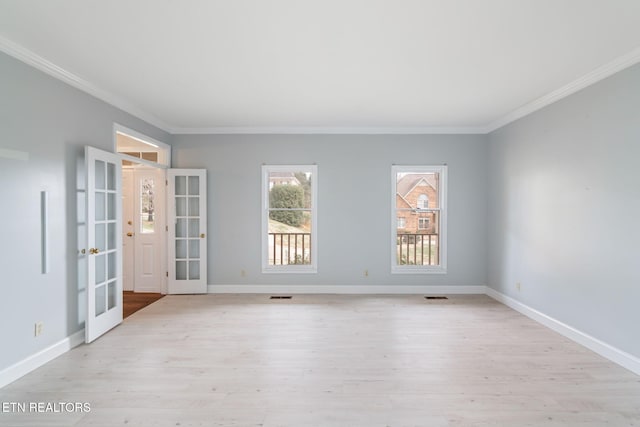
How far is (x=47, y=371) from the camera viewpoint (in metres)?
2.71

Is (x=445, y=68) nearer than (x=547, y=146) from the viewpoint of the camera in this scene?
Yes

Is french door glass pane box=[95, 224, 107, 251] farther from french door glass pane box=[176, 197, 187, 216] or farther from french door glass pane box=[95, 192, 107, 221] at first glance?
french door glass pane box=[176, 197, 187, 216]

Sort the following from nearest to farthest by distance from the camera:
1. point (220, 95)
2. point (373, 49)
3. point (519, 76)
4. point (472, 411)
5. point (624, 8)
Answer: point (624, 8) → point (472, 411) → point (373, 49) → point (519, 76) → point (220, 95)

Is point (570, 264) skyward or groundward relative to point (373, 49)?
groundward

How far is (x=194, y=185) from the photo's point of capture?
205 inches

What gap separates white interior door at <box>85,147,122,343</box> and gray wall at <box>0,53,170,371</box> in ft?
0.45

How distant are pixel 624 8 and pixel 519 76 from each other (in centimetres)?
108

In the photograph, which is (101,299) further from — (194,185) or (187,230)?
(194,185)

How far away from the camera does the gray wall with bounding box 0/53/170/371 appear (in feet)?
8.27

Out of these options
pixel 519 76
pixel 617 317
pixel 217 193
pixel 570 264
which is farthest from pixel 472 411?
pixel 217 193

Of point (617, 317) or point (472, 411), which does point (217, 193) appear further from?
point (617, 317)

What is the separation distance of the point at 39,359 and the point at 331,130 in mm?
4482

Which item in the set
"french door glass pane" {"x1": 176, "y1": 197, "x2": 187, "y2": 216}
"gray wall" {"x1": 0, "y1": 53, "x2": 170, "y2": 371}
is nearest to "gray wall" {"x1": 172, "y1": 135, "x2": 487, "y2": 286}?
"french door glass pane" {"x1": 176, "y1": 197, "x2": 187, "y2": 216}

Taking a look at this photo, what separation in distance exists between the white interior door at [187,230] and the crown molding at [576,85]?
4.72m
